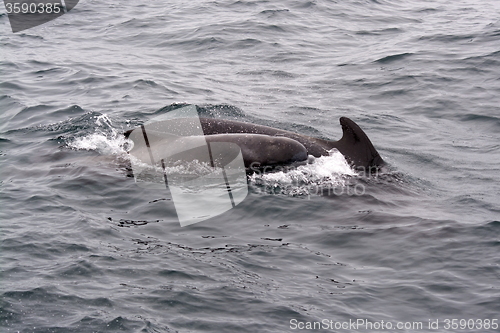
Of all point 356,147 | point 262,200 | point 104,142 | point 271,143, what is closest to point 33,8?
point 104,142

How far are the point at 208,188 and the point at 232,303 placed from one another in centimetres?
318

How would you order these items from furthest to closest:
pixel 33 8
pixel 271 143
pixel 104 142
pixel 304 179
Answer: pixel 33 8, pixel 104 142, pixel 271 143, pixel 304 179

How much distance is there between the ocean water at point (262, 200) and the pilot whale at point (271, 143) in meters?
0.28

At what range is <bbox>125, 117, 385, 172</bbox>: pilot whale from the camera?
31.0 feet

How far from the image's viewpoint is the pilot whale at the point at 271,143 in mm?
9438

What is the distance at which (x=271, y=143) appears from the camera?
949cm
